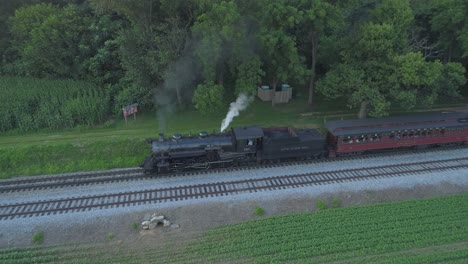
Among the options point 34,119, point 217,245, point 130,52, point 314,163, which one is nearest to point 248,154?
point 314,163

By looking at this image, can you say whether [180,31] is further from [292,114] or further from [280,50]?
[292,114]

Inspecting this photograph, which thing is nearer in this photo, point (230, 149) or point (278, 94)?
point (230, 149)

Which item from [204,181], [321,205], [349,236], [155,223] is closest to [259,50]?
[204,181]

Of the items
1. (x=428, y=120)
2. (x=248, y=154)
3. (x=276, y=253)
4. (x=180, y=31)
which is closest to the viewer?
(x=276, y=253)

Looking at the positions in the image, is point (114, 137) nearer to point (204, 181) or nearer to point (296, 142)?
point (204, 181)

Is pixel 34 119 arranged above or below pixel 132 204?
above

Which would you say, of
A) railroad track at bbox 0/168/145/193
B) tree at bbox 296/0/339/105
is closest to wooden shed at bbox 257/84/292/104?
tree at bbox 296/0/339/105

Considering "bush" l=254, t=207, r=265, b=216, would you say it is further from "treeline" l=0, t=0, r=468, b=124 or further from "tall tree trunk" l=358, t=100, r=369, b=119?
"tall tree trunk" l=358, t=100, r=369, b=119
